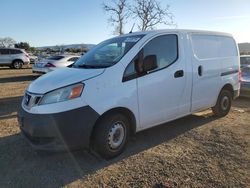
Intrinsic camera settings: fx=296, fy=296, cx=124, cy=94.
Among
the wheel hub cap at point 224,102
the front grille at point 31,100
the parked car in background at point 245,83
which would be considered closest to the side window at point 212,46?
Answer: the wheel hub cap at point 224,102

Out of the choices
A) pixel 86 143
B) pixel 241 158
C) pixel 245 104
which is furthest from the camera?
pixel 245 104

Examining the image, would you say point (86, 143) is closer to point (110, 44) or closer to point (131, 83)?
point (131, 83)

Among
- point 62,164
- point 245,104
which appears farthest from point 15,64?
point 62,164

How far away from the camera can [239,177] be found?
395cm

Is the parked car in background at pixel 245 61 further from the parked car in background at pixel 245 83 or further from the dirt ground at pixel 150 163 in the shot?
the dirt ground at pixel 150 163

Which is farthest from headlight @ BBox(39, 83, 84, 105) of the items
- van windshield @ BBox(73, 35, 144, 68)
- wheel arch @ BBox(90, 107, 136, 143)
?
van windshield @ BBox(73, 35, 144, 68)

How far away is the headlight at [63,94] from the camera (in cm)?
410

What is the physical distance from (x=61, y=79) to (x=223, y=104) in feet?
13.9

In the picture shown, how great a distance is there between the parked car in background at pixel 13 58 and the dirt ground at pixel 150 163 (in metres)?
19.7

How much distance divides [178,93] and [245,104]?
14.3ft

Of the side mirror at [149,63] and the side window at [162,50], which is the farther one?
the side window at [162,50]

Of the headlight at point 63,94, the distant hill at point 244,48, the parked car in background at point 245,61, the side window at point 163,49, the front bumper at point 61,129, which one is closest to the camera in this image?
the front bumper at point 61,129

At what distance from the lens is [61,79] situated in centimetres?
436

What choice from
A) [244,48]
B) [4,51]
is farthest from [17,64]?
[244,48]
